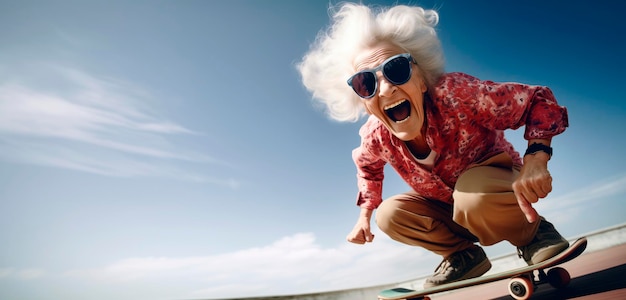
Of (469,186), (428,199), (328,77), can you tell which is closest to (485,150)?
(469,186)

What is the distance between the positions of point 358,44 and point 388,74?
39 centimetres

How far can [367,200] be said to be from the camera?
228cm

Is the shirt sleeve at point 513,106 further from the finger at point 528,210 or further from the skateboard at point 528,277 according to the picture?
the skateboard at point 528,277

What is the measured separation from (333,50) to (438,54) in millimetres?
752

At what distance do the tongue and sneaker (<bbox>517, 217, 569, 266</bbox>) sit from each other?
102cm

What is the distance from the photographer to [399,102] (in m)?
1.76

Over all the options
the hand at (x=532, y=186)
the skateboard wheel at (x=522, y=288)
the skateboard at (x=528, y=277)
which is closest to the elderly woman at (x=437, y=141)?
the hand at (x=532, y=186)

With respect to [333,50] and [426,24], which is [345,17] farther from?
[426,24]

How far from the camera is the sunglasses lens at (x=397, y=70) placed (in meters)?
1.76

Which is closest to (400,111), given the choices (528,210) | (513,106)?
(513,106)

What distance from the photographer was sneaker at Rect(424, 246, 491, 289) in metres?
1.94

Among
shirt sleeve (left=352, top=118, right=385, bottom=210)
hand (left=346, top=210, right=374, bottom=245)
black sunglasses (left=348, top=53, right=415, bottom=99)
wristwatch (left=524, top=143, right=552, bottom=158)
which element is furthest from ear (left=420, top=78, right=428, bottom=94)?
hand (left=346, top=210, right=374, bottom=245)

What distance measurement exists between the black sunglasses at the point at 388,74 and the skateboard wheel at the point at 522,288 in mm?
1197

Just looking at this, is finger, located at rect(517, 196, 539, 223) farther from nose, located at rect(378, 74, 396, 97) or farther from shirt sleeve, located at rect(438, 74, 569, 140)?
nose, located at rect(378, 74, 396, 97)
